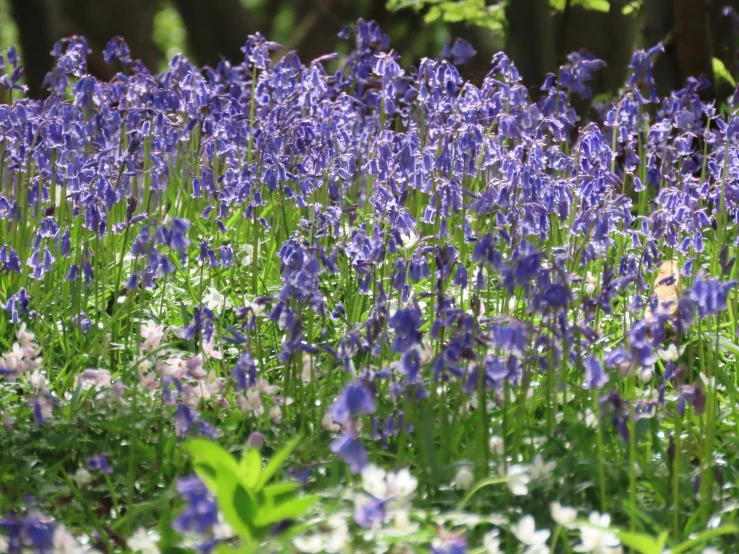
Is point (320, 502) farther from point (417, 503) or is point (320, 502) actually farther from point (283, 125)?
point (283, 125)

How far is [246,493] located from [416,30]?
37.2 feet

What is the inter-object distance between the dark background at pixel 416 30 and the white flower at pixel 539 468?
4.14 m

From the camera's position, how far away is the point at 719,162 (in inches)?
169

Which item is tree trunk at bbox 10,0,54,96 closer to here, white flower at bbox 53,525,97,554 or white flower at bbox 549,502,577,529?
white flower at bbox 53,525,97,554

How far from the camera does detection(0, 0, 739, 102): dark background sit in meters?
6.32

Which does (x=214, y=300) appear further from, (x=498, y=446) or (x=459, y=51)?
(x=459, y=51)

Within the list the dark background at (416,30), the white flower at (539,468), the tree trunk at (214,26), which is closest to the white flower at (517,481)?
the white flower at (539,468)

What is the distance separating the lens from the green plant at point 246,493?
1.77 meters

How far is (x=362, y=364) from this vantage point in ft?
10.1

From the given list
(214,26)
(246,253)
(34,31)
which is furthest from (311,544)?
(214,26)

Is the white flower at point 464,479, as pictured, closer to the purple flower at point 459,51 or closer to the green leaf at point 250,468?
the green leaf at point 250,468

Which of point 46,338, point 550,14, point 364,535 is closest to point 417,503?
point 364,535

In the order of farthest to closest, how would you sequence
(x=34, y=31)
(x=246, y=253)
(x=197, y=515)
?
(x=34, y=31), (x=246, y=253), (x=197, y=515)

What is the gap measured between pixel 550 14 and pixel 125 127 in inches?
134
